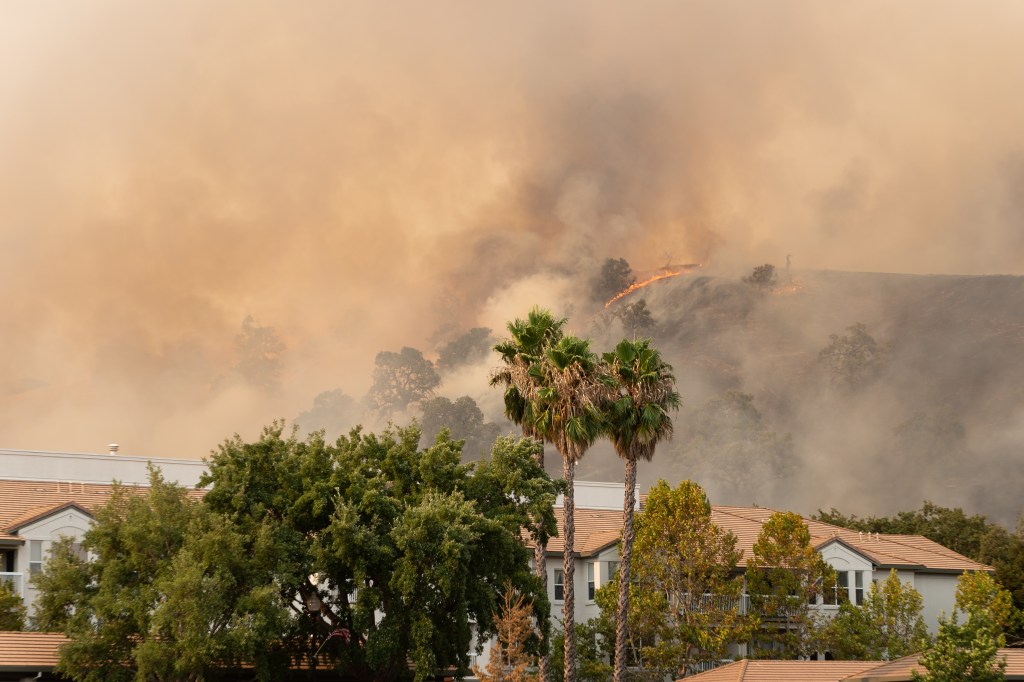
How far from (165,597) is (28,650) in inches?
168

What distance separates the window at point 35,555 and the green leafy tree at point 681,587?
24436 mm

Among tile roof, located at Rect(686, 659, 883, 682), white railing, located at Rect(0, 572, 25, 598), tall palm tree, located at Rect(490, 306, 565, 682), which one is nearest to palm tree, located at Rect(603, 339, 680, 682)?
tall palm tree, located at Rect(490, 306, 565, 682)

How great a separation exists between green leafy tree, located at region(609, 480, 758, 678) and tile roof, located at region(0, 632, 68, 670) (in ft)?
79.9

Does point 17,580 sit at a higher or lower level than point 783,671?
higher

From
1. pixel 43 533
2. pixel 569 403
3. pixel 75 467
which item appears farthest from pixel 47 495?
pixel 569 403

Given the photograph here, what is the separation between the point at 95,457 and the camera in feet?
224

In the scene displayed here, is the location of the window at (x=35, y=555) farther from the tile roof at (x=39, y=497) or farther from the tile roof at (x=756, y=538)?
the tile roof at (x=756, y=538)

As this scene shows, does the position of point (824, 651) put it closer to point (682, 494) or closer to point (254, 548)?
point (682, 494)

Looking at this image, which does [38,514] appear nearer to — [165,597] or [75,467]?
[75,467]

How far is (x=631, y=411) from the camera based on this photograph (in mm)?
52969

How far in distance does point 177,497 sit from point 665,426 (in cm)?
2126

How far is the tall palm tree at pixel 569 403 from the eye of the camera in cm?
5072

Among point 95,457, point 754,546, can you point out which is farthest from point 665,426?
point 95,457

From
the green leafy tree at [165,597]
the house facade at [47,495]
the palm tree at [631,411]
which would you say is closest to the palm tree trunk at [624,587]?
the palm tree at [631,411]
